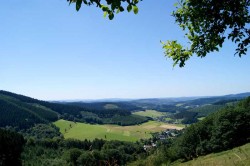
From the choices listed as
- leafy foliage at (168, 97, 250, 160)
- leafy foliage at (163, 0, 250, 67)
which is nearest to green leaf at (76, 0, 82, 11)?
leafy foliage at (163, 0, 250, 67)

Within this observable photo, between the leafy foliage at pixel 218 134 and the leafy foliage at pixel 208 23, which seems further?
the leafy foliage at pixel 218 134

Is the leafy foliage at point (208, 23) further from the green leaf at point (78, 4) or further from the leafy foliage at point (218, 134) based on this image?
the leafy foliage at point (218, 134)

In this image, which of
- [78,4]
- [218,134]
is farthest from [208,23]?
[218,134]

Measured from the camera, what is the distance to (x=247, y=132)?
221 ft

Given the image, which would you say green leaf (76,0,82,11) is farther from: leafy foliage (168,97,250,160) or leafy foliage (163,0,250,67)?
leafy foliage (168,97,250,160)

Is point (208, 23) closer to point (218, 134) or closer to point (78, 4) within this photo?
point (78, 4)

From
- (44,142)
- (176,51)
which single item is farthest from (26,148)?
(176,51)

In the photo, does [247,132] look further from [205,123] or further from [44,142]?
[44,142]

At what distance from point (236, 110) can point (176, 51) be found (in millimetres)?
66508

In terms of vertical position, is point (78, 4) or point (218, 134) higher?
point (78, 4)

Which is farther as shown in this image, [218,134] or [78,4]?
[218,134]

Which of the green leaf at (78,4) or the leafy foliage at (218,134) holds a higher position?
the green leaf at (78,4)

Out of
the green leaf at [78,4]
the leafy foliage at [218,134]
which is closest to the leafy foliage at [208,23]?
the green leaf at [78,4]

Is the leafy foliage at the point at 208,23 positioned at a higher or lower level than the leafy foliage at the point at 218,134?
higher
